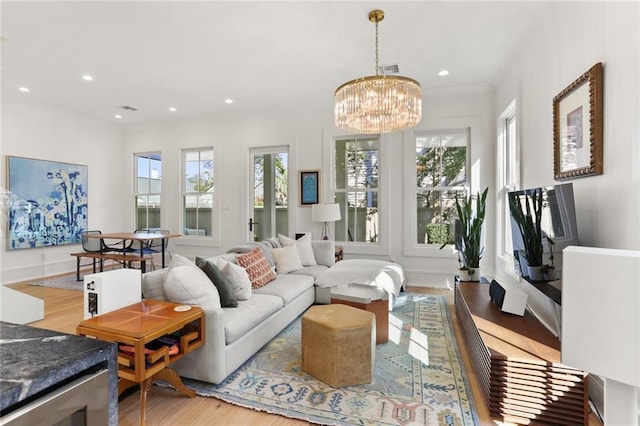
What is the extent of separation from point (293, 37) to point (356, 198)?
276 centimetres

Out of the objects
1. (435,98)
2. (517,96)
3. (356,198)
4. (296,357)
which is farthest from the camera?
(356,198)

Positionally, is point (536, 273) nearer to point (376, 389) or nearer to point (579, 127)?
point (579, 127)

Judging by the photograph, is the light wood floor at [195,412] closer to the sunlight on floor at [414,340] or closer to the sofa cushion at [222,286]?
the sunlight on floor at [414,340]

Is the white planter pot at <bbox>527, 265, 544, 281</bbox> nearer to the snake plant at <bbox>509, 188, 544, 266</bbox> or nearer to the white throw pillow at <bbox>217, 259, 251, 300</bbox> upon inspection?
the snake plant at <bbox>509, 188, 544, 266</bbox>

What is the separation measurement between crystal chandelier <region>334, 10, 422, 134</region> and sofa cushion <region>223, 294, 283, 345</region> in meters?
1.91

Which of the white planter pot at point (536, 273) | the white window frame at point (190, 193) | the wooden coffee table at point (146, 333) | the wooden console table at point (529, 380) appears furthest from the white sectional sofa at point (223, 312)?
the white window frame at point (190, 193)

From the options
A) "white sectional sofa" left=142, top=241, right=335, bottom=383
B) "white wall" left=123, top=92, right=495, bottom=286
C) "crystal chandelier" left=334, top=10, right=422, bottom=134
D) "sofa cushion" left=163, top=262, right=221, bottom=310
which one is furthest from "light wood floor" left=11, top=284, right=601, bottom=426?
"white wall" left=123, top=92, right=495, bottom=286

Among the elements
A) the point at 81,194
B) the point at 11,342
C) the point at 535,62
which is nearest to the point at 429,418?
the point at 11,342

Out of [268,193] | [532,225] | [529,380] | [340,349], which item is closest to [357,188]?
[268,193]

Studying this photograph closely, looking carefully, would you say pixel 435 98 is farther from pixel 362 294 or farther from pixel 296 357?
pixel 296 357

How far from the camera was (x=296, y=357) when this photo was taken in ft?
8.16

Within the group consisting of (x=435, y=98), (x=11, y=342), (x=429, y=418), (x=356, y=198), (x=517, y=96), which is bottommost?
(x=429, y=418)

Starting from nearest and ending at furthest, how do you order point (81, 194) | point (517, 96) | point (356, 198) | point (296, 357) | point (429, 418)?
1. point (429, 418)
2. point (296, 357)
3. point (517, 96)
4. point (356, 198)
5. point (81, 194)

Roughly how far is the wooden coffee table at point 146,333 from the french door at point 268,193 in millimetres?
3744
